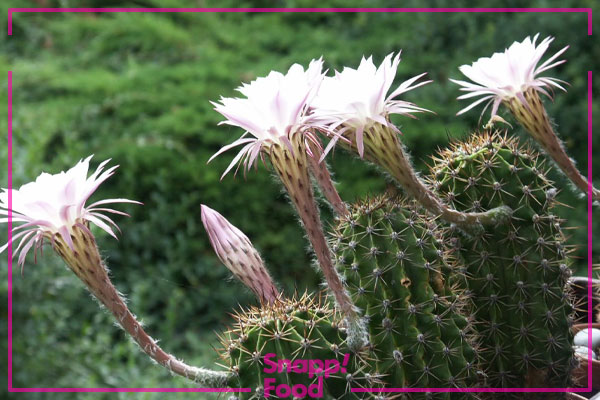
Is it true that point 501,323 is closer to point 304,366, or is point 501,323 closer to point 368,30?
point 304,366

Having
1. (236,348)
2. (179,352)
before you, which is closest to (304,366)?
(236,348)

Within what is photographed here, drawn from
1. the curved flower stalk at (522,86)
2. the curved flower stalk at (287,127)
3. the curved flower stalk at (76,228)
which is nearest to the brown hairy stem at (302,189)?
the curved flower stalk at (287,127)

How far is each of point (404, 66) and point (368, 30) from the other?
53cm

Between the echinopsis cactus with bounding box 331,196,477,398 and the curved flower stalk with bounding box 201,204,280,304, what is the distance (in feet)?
0.26

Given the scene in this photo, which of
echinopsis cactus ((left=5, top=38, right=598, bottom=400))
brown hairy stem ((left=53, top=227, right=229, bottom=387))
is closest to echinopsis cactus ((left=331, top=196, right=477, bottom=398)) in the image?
echinopsis cactus ((left=5, top=38, right=598, bottom=400))

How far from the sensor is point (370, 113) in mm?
656

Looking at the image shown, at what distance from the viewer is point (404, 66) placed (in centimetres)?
289

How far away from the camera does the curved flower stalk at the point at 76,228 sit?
1.99 ft

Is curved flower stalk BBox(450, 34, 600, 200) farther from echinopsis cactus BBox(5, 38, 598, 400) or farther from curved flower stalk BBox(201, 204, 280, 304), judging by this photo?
curved flower stalk BBox(201, 204, 280, 304)

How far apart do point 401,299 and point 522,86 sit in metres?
0.27

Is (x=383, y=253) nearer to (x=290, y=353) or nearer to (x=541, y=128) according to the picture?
(x=290, y=353)

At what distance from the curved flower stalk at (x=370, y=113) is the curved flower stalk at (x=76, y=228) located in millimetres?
187

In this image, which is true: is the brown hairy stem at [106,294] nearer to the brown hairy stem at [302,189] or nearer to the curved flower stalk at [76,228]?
the curved flower stalk at [76,228]

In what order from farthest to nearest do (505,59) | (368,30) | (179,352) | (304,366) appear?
1. (368,30)
2. (179,352)
3. (505,59)
4. (304,366)
